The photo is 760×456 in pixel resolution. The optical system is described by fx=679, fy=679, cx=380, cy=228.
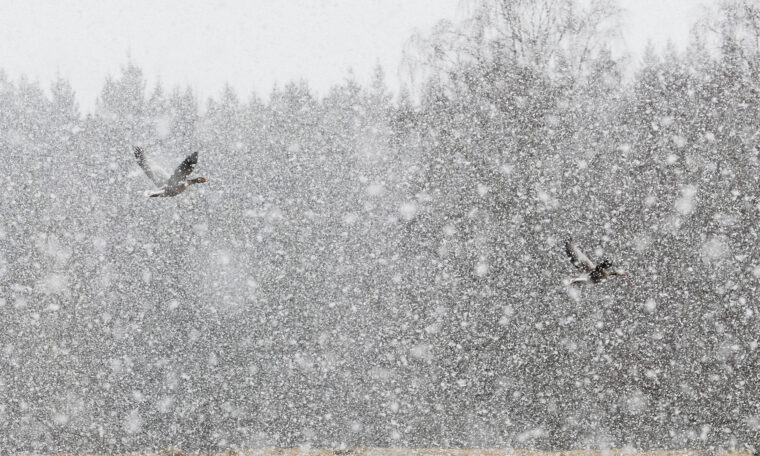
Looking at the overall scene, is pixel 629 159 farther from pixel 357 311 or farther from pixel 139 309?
pixel 139 309

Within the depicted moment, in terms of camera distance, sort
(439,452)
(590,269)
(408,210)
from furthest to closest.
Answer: (408,210) < (439,452) < (590,269)

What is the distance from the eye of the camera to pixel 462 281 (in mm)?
10102

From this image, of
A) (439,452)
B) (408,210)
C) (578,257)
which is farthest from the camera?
(408,210)

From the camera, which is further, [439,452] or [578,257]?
[439,452]

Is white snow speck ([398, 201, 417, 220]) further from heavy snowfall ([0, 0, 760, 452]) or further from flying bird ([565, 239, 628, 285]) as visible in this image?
flying bird ([565, 239, 628, 285])

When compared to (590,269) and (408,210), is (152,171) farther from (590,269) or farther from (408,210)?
(408,210)

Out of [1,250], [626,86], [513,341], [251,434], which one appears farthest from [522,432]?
[1,250]

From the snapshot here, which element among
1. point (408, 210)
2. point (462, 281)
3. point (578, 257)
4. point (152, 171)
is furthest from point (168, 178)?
point (408, 210)

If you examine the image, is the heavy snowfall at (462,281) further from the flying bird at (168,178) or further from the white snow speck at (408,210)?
the flying bird at (168,178)

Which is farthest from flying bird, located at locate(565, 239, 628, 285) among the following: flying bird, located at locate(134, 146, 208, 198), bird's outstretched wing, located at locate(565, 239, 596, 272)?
flying bird, located at locate(134, 146, 208, 198)

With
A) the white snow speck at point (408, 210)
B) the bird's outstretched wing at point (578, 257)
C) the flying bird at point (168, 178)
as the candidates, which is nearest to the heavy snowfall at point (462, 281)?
the white snow speck at point (408, 210)

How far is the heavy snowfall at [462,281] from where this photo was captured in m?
9.32

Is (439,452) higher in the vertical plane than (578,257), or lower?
lower

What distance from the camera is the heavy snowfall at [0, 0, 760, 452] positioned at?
932cm
